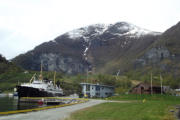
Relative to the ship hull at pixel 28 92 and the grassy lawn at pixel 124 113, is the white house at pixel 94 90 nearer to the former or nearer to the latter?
the ship hull at pixel 28 92

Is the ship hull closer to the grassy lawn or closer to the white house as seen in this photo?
the white house

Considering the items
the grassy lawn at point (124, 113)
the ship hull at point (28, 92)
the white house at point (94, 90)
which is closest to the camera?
the grassy lawn at point (124, 113)

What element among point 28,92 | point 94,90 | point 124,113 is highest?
point 124,113

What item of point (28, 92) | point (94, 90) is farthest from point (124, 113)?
point (94, 90)

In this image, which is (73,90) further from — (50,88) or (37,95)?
(37,95)

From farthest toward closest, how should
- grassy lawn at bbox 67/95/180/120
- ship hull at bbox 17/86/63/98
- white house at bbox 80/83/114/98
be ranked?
white house at bbox 80/83/114/98, ship hull at bbox 17/86/63/98, grassy lawn at bbox 67/95/180/120

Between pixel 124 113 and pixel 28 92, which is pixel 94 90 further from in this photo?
pixel 124 113

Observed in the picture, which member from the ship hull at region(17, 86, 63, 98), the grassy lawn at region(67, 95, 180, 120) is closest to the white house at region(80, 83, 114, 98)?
the ship hull at region(17, 86, 63, 98)

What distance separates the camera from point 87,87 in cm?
10700

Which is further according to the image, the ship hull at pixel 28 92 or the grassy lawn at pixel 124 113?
the ship hull at pixel 28 92

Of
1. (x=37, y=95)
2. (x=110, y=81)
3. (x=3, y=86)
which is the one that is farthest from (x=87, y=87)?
(x=3, y=86)

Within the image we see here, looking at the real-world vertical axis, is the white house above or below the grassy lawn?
below

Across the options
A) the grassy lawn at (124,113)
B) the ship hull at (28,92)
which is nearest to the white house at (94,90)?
the ship hull at (28,92)

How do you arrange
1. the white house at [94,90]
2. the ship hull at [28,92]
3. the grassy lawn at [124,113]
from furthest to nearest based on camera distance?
the white house at [94,90], the ship hull at [28,92], the grassy lawn at [124,113]
